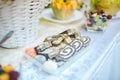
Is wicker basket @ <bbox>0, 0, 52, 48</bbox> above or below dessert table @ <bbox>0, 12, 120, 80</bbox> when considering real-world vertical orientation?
above

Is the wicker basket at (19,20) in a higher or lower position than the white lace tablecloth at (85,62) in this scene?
higher

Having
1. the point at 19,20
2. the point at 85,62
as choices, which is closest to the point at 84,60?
the point at 85,62

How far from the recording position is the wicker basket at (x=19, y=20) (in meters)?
0.51

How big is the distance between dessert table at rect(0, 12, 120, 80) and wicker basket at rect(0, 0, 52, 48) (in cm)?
3

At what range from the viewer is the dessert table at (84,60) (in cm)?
49

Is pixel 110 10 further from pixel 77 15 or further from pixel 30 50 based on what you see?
pixel 30 50

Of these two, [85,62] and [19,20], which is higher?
[19,20]

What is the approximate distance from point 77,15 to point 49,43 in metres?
0.27

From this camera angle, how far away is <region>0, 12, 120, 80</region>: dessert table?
0.49 meters

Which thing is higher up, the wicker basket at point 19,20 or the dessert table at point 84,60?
the wicker basket at point 19,20

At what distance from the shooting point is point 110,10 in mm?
845

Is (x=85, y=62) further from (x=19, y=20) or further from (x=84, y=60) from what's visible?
(x=19, y=20)

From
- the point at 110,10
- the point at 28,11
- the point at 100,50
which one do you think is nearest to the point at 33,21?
the point at 28,11

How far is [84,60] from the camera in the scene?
56cm
